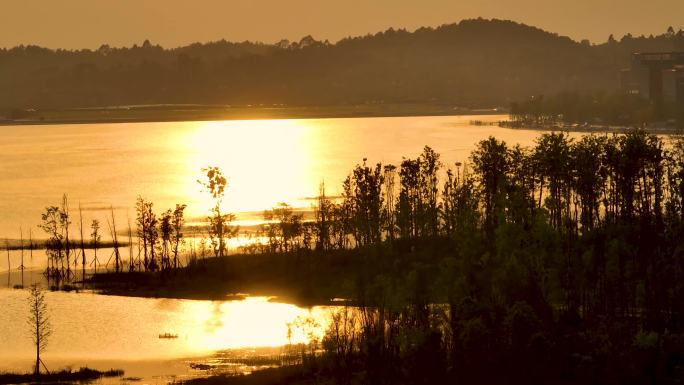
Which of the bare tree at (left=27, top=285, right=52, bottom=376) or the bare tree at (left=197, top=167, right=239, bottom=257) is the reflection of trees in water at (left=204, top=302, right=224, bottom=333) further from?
the bare tree at (left=197, top=167, right=239, bottom=257)

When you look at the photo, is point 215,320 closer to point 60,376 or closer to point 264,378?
point 60,376

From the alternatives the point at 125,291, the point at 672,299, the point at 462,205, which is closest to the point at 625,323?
the point at 672,299

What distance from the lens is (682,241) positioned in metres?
87.7

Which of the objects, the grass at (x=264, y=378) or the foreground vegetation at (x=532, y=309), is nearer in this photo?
the foreground vegetation at (x=532, y=309)

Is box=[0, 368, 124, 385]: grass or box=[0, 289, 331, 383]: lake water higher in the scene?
box=[0, 289, 331, 383]: lake water

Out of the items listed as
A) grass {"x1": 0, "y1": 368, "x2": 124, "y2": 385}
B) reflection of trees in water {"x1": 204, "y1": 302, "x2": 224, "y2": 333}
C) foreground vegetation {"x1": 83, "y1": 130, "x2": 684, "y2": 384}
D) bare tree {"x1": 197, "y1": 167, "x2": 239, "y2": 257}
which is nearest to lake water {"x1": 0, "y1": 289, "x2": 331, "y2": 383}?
reflection of trees in water {"x1": 204, "y1": 302, "x2": 224, "y2": 333}

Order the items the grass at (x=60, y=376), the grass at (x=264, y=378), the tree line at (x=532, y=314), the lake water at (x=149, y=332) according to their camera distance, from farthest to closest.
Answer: the lake water at (x=149, y=332) → the grass at (x=60, y=376) → the grass at (x=264, y=378) → the tree line at (x=532, y=314)

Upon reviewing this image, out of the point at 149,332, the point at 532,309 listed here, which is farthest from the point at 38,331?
the point at 532,309

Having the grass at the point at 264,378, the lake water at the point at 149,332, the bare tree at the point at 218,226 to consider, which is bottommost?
the grass at the point at 264,378

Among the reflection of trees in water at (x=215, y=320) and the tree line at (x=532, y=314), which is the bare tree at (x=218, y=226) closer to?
the reflection of trees in water at (x=215, y=320)

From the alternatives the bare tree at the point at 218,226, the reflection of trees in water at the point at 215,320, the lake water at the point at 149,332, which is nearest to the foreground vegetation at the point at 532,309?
the lake water at the point at 149,332

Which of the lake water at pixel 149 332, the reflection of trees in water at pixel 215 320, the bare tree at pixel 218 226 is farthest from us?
the bare tree at pixel 218 226

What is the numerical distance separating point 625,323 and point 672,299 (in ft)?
21.4

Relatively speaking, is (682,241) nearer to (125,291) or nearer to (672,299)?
(672,299)
